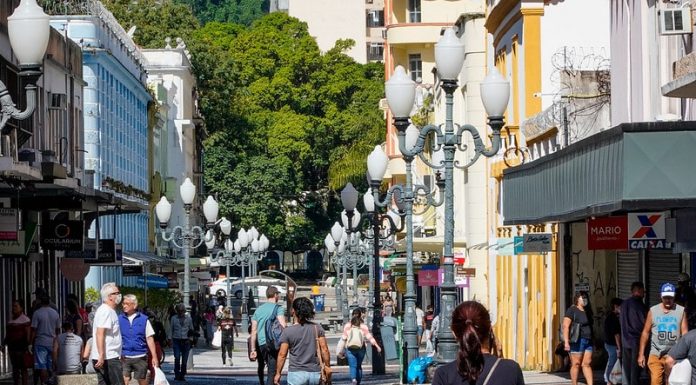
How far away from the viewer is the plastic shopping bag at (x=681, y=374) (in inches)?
605

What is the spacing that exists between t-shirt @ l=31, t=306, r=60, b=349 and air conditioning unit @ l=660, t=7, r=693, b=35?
9.19 meters

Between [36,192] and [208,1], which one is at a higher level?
[208,1]

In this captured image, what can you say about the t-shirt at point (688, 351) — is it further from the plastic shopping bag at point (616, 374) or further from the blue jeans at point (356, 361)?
the blue jeans at point (356, 361)

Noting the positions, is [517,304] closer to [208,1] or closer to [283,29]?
[283,29]

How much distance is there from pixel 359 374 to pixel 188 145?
56452mm

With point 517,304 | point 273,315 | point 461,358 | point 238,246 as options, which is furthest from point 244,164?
point 461,358

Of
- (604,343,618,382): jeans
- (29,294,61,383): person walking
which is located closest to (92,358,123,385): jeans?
(29,294,61,383): person walking

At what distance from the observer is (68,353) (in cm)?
2402

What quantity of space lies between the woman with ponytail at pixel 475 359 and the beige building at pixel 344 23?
117445 millimetres

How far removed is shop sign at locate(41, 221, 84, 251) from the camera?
32656mm

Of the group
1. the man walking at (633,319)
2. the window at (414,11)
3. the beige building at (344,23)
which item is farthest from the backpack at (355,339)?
the beige building at (344,23)

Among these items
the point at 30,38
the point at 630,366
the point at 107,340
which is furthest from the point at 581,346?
the point at 30,38

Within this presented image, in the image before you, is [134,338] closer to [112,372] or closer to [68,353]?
[112,372]

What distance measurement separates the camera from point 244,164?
9531cm
